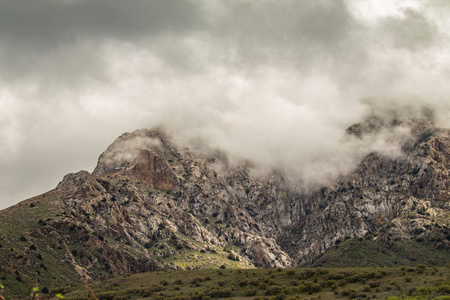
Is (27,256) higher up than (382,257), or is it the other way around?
(27,256)

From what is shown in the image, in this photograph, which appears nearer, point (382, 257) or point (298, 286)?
point (298, 286)

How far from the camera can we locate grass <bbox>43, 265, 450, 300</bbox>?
80438 mm

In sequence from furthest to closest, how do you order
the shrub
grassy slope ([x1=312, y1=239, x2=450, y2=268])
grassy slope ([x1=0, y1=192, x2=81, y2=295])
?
1. grassy slope ([x1=312, y1=239, x2=450, y2=268])
2. grassy slope ([x1=0, y1=192, x2=81, y2=295])
3. the shrub

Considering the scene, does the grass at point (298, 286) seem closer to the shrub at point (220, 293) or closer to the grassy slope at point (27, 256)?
the shrub at point (220, 293)

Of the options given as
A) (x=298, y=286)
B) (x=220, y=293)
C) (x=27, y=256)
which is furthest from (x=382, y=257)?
(x=27, y=256)

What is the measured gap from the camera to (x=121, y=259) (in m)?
193

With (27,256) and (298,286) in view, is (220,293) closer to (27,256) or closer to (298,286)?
(298,286)

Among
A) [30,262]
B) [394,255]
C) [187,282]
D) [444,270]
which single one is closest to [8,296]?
[30,262]

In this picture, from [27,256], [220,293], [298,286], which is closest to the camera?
[298,286]

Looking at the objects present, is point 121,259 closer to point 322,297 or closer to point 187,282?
point 187,282

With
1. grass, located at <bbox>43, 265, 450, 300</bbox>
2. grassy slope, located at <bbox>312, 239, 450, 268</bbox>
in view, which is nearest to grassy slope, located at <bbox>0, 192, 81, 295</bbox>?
grass, located at <bbox>43, 265, 450, 300</bbox>

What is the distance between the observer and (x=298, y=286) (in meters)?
99.0

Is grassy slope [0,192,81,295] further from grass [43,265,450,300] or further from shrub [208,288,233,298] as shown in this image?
shrub [208,288,233,298]

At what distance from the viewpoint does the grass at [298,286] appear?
8044 centimetres
